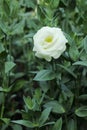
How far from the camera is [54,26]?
4.83 ft

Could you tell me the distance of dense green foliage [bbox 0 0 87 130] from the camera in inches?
55.2

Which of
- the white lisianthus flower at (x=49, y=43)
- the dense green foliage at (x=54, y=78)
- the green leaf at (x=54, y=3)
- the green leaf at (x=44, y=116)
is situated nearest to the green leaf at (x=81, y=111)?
the dense green foliage at (x=54, y=78)

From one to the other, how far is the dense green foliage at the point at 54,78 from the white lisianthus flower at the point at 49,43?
0.05 metres

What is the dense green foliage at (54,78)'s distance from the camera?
4.60 ft

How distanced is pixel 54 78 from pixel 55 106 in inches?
4.0

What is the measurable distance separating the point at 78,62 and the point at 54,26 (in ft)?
0.64

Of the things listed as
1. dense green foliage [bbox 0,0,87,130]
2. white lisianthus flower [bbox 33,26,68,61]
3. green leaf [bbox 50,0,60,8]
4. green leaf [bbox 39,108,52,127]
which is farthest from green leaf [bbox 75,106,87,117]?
green leaf [bbox 50,0,60,8]

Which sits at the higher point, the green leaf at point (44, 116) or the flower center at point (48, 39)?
the flower center at point (48, 39)

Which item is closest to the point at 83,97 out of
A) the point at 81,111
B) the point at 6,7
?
the point at 81,111

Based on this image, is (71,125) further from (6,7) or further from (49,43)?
(6,7)

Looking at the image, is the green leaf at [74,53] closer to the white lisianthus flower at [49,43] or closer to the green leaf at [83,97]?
the white lisianthus flower at [49,43]

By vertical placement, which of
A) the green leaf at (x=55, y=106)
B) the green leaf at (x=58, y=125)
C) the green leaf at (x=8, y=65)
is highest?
the green leaf at (x=8, y=65)

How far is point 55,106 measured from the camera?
1446 mm

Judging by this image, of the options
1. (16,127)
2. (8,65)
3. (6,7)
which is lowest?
(16,127)
